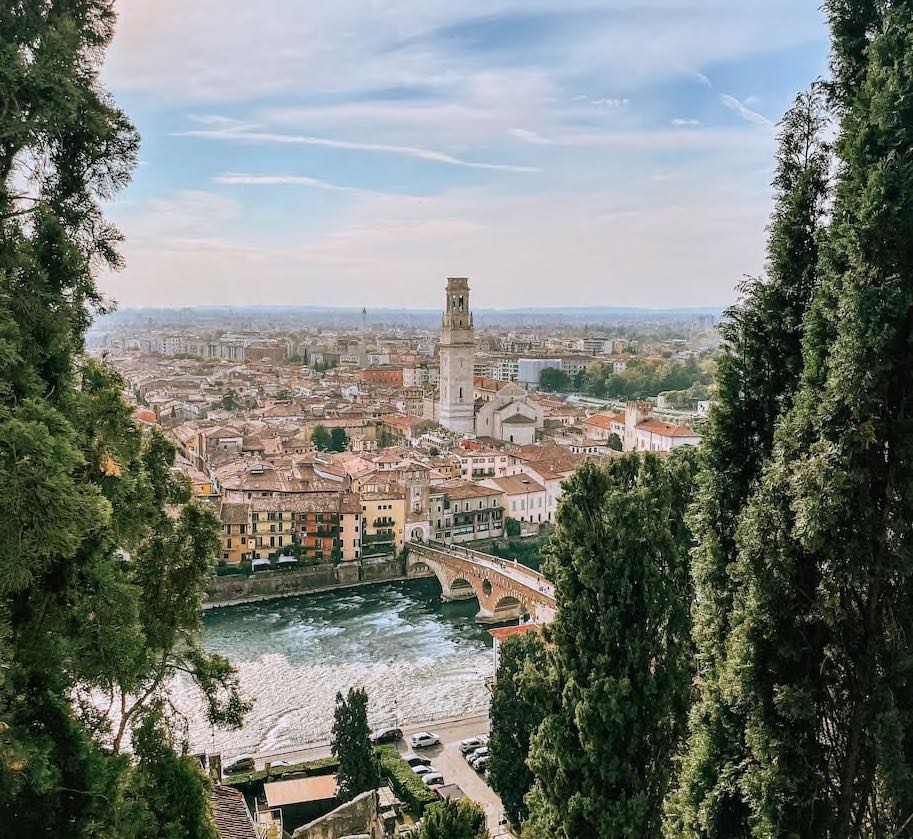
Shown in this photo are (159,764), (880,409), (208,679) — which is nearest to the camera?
(880,409)

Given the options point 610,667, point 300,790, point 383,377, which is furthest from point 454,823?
point 383,377

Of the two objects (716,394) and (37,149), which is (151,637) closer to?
(37,149)

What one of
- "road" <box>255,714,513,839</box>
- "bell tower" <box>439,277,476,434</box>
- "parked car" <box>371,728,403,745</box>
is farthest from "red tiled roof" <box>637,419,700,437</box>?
"parked car" <box>371,728,403,745</box>

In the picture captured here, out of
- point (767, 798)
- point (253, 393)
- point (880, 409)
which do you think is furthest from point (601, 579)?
point (253, 393)

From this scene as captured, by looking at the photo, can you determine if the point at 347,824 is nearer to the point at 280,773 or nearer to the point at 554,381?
the point at 280,773

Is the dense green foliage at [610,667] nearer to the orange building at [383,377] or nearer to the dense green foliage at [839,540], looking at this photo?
the dense green foliage at [839,540]

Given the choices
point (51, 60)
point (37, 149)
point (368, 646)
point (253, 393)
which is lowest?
point (368, 646)

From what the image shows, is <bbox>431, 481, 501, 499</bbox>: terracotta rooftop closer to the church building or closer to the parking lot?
the church building
